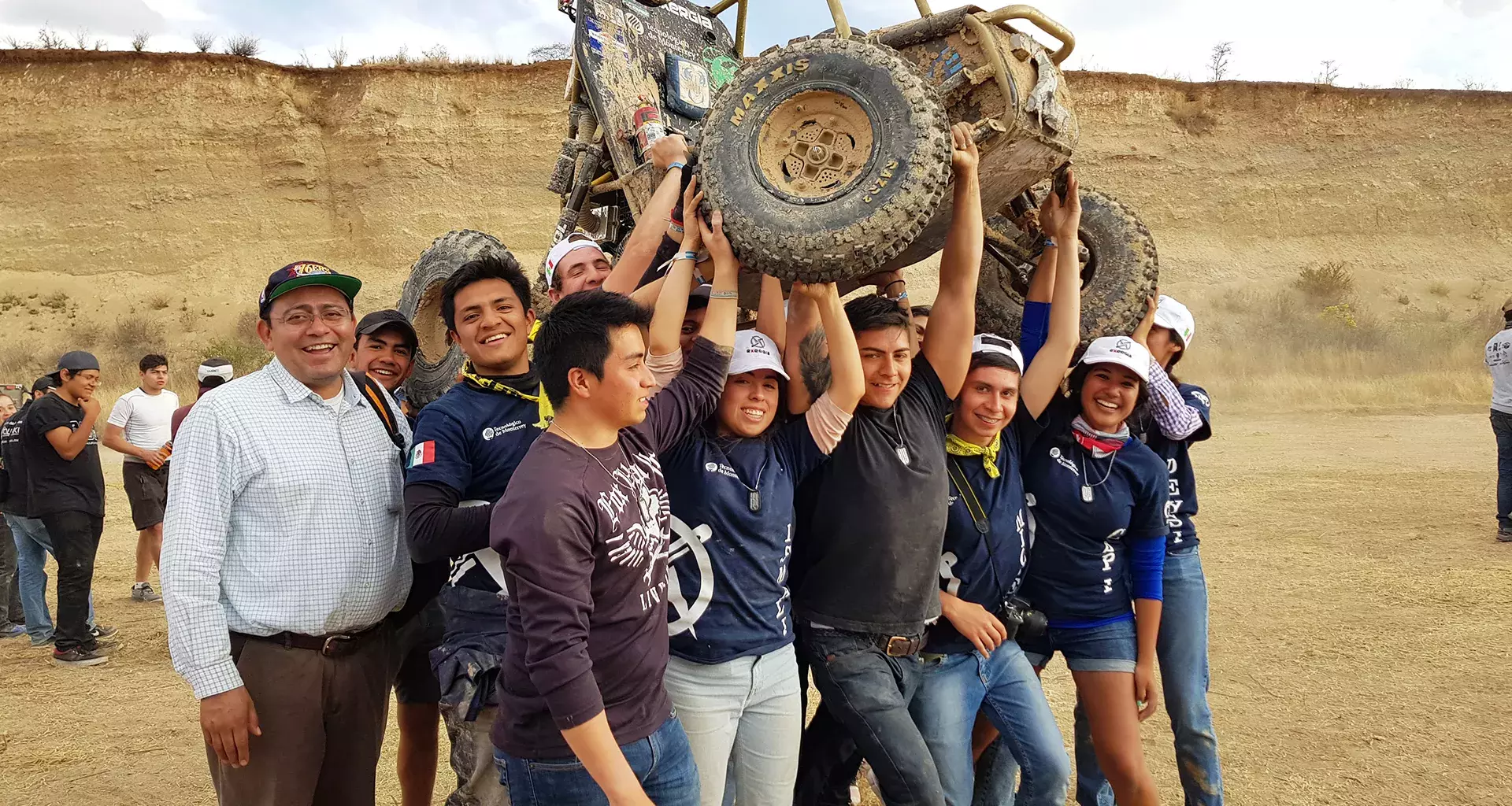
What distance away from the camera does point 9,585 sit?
7918 mm

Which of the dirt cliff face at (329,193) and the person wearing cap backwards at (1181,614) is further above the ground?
the dirt cliff face at (329,193)

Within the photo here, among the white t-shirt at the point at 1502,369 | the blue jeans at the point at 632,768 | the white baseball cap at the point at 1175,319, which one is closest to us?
the blue jeans at the point at 632,768

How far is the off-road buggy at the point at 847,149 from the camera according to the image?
10.3 ft

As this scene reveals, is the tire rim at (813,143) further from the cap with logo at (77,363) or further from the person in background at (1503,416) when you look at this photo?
the person in background at (1503,416)

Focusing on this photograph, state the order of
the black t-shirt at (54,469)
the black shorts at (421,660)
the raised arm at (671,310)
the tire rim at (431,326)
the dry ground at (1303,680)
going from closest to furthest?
the raised arm at (671,310), the black shorts at (421,660), the dry ground at (1303,680), the tire rim at (431,326), the black t-shirt at (54,469)

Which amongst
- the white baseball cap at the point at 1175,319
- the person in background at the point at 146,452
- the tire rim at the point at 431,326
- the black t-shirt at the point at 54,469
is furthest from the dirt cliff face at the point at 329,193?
the white baseball cap at the point at 1175,319

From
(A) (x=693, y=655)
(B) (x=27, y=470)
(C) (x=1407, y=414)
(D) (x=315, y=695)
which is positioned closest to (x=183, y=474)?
(D) (x=315, y=695)

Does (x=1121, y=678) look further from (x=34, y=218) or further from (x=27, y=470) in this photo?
(x=34, y=218)

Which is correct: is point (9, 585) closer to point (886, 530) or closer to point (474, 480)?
point (474, 480)

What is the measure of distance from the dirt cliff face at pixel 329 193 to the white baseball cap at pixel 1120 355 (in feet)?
73.3

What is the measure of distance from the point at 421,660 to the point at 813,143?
2.57 meters

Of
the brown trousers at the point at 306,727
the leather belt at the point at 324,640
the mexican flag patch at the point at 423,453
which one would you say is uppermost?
the mexican flag patch at the point at 423,453

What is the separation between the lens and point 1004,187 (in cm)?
405

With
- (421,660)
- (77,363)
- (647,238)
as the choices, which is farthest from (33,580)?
(647,238)
